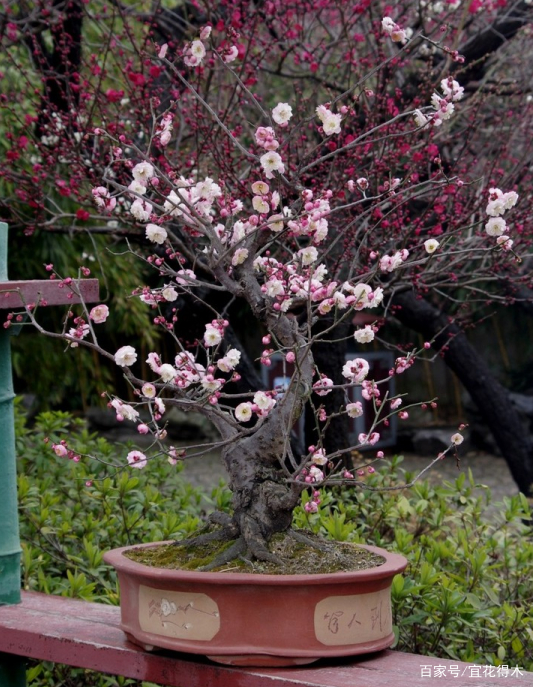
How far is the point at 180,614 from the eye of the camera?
79.4 inches

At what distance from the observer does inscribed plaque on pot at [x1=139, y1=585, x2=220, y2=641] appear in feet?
6.54

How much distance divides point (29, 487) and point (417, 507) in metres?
1.55

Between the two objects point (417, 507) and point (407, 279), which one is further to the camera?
point (407, 279)

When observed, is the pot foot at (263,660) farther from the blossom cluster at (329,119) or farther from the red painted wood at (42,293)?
the blossom cluster at (329,119)

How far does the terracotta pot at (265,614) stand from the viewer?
1959 millimetres

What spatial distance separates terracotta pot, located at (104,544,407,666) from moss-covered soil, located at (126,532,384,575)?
7 cm

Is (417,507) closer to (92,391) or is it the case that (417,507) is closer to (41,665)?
(41,665)

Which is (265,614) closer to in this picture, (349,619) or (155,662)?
(349,619)

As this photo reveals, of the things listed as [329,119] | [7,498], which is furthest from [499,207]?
[7,498]

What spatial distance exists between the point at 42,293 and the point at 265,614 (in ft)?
3.81

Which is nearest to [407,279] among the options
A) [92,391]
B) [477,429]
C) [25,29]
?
[25,29]

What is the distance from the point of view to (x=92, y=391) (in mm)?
11211

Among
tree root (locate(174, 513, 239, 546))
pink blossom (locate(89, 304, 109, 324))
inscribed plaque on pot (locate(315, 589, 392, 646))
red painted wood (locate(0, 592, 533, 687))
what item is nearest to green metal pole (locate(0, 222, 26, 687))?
red painted wood (locate(0, 592, 533, 687))

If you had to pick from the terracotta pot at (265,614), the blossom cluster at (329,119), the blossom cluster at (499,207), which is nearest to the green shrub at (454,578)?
the terracotta pot at (265,614)
